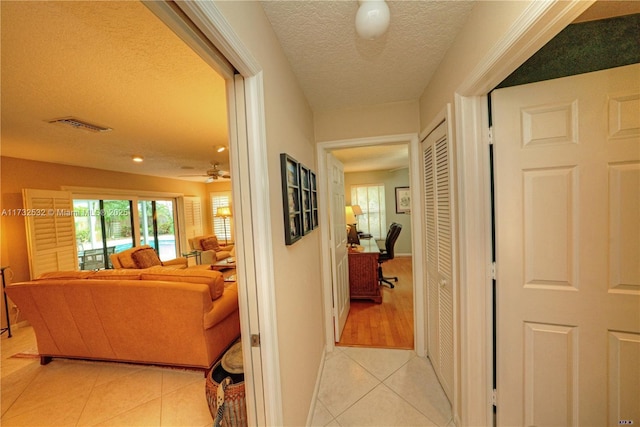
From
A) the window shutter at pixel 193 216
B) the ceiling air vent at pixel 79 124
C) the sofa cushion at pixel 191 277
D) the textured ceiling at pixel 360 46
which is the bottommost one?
the sofa cushion at pixel 191 277

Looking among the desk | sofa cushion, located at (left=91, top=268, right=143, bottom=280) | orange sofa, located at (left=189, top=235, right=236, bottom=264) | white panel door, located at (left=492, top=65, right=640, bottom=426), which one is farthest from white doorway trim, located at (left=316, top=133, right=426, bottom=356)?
orange sofa, located at (left=189, top=235, right=236, bottom=264)

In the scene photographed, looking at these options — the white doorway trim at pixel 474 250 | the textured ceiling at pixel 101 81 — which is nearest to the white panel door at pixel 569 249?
the white doorway trim at pixel 474 250

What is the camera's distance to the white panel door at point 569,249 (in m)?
1.02

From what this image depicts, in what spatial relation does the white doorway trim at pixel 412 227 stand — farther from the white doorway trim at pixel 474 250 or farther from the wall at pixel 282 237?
the white doorway trim at pixel 474 250

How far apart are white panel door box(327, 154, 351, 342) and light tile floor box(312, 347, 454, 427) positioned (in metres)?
0.41

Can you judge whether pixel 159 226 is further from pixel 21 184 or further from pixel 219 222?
pixel 21 184

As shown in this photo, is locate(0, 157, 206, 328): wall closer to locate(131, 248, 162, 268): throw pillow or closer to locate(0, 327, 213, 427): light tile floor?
locate(131, 248, 162, 268): throw pillow

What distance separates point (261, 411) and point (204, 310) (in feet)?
3.72

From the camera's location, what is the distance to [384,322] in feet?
9.43

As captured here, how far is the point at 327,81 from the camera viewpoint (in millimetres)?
1730

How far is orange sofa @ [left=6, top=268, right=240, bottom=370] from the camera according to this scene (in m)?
1.94

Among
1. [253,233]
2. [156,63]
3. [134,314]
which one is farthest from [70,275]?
[253,233]

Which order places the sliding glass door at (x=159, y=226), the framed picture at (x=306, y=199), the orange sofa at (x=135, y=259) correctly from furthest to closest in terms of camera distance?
the sliding glass door at (x=159, y=226) → the orange sofa at (x=135, y=259) → the framed picture at (x=306, y=199)

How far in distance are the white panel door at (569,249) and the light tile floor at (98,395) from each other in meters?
2.04
